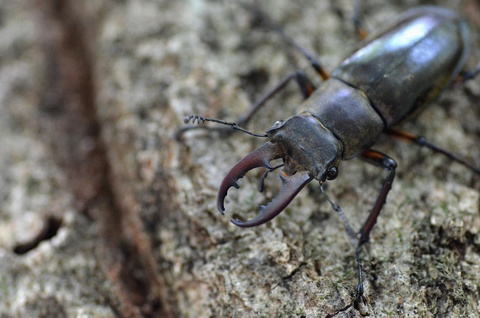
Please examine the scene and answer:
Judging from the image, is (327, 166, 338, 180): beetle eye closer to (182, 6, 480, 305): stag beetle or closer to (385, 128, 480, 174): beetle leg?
(182, 6, 480, 305): stag beetle

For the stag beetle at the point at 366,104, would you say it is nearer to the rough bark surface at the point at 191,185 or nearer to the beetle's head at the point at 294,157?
the beetle's head at the point at 294,157

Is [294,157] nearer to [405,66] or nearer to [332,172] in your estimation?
[332,172]

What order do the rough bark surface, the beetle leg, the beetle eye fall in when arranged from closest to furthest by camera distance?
the beetle eye → the rough bark surface → the beetle leg

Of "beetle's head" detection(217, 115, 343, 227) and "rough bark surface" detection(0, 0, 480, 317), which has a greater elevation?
"beetle's head" detection(217, 115, 343, 227)

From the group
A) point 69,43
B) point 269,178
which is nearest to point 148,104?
point 269,178

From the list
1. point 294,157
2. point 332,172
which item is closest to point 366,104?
point 332,172

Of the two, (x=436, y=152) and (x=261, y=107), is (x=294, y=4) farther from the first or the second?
(x=436, y=152)

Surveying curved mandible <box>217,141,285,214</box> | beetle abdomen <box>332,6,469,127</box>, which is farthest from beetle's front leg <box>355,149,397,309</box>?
curved mandible <box>217,141,285,214</box>
